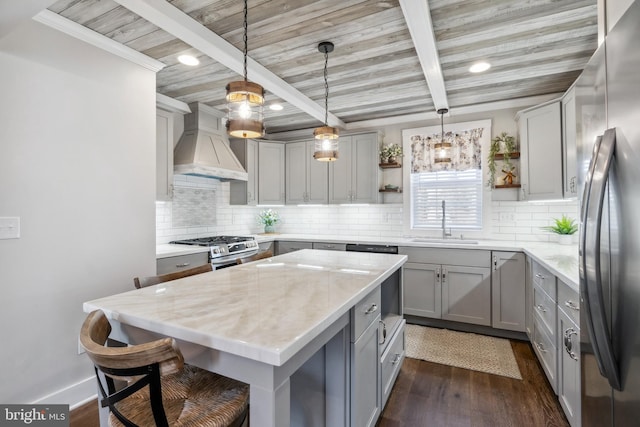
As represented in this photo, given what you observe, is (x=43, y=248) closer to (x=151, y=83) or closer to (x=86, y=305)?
(x=86, y=305)

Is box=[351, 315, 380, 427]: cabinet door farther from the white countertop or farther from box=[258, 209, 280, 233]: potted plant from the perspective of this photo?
box=[258, 209, 280, 233]: potted plant

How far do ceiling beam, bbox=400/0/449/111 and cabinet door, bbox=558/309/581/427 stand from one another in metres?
1.91

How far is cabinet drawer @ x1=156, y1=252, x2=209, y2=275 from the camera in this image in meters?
2.76

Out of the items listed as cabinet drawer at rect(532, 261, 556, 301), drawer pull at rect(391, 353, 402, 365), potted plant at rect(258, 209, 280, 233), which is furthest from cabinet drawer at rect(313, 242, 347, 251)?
cabinet drawer at rect(532, 261, 556, 301)

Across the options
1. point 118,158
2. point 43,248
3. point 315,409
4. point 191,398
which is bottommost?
point 315,409

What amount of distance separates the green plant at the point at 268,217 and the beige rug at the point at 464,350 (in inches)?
100

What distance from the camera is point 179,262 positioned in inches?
114

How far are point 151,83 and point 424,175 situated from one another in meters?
3.18

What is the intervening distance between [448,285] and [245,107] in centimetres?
280

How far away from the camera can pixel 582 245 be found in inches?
42.7

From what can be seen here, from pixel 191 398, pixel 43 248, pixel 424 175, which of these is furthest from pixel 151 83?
pixel 424 175

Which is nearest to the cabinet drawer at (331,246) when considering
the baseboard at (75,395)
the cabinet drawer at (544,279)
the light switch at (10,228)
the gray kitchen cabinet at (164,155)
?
the gray kitchen cabinet at (164,155)

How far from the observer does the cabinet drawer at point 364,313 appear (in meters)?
1.42

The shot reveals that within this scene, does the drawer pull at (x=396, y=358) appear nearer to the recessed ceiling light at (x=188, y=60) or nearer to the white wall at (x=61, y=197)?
the white wall at (x=61, y=197)
